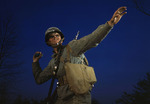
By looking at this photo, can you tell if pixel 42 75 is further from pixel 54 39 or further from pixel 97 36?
pixel 97 36

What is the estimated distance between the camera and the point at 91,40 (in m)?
2.28

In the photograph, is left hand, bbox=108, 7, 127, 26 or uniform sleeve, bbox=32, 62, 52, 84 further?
uniform sleeve, bbox=32, 62, 52, 84

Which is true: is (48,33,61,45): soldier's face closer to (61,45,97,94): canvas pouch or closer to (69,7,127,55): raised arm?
(69,7,127,55): raised arm

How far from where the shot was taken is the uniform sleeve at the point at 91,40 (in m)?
2.19

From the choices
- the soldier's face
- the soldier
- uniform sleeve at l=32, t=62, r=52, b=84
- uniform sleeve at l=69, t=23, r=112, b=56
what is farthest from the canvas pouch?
the soldier's face

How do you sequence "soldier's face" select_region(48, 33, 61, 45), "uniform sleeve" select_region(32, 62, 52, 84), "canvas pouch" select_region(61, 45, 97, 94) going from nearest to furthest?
"canvas pouch" select_region(61, 45, 97, 94) → "uniform sleeve" select_region(32, 62, 52, 84) → "soldier's face" select_region(48, 33, 61, 45)

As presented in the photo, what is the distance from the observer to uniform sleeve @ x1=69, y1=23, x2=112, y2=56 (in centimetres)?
219

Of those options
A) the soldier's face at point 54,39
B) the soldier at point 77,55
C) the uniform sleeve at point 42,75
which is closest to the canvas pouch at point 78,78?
the soldier at point 77,55

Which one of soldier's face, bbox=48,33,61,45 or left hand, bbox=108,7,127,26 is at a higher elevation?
soldier's face, bbox=48,33,61,45

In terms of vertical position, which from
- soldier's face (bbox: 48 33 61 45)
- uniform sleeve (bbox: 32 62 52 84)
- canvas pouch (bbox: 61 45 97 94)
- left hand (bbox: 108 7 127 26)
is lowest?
canvas pouch (bbox: 61 45 97 94)

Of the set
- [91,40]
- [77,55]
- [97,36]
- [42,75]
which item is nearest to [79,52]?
[77,55]

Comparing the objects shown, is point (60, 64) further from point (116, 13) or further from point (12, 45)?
point (12, 45)

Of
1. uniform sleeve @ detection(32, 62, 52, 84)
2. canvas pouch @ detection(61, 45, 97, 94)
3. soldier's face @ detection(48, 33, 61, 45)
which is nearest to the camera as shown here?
canvas pouch @ detection(61, 45, 97, 94)

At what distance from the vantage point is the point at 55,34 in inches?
132
